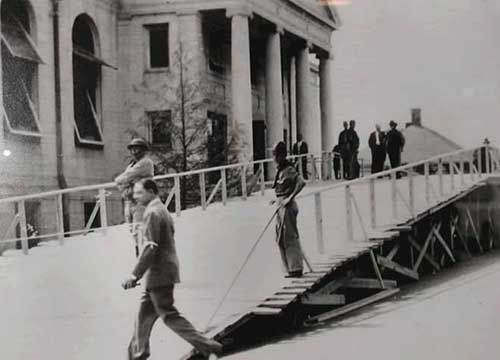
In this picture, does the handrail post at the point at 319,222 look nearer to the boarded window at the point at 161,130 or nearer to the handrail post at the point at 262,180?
the handrail post at the point at 262,180

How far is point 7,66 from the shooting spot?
355 inches

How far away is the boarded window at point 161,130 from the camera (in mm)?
9305

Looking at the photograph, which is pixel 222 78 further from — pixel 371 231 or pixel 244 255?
pixel 371 231

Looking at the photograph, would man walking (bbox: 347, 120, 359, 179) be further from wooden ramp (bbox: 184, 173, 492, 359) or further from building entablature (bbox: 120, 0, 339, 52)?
building entablature (bbox: 120, 0, 339, 52)

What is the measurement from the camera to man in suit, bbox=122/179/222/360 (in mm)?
7613

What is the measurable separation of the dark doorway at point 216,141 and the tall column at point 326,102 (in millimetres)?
1065

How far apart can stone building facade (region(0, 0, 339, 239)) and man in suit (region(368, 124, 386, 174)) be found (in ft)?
1.50

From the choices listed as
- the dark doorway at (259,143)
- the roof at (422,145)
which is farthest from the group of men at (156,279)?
the dark doorway at (259,143)

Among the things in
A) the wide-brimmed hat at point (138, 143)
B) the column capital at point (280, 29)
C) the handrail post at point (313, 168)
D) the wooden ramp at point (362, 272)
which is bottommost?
the wooden ramp at point (362, 272)

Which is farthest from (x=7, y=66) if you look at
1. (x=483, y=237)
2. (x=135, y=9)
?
(x=483, y=237)

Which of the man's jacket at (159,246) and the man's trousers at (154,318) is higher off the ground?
the man's jacket at (159,246)

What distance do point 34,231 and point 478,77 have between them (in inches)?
187

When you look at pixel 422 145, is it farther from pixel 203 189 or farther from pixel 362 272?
pixel 203 189

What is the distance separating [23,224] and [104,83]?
164 cm
